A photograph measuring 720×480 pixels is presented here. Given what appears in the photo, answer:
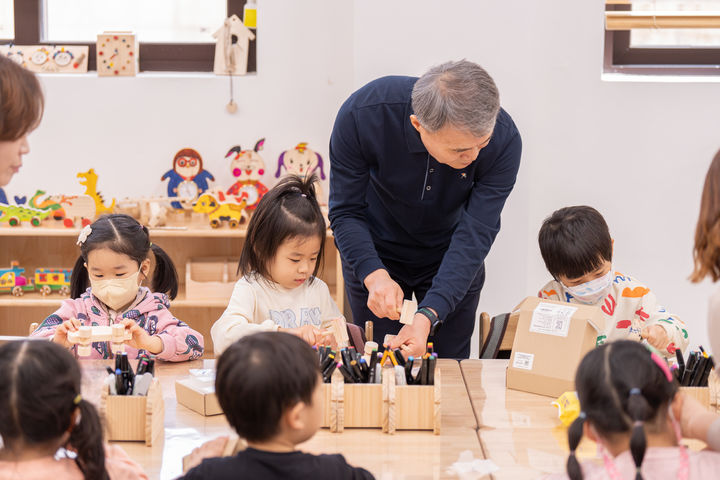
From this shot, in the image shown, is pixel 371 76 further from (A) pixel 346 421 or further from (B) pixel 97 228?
(A) pixel 346 421

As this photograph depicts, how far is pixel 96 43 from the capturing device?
3688mm

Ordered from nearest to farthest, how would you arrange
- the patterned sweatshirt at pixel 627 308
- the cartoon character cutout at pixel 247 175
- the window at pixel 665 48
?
the patterned sweatshirt at pixel 627 308 → the window at pixel 665 48 → the cartoon character cutout at pixel 247 175

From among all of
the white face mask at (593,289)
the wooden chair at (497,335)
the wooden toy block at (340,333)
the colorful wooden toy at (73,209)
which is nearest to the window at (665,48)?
the white face mask at (593,289)

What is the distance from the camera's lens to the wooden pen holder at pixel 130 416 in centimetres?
142

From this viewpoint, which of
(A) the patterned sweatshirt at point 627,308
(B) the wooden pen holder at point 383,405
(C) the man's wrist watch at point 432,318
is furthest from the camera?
(A) the patterned sweatshirt at point 627,308

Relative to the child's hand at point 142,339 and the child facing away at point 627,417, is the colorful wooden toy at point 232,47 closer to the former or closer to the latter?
the child's hand at point 142,339

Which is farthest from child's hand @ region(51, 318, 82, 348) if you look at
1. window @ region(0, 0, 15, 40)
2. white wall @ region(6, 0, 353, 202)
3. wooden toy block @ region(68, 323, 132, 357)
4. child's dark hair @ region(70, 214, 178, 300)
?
window @ region(0, 0, 15, 40)

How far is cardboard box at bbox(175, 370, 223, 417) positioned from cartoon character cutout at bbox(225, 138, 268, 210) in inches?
78.0

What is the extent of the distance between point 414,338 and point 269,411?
0.83 metres

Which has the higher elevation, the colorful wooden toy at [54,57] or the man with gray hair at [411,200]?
the colorful wooden toy at [54,57]

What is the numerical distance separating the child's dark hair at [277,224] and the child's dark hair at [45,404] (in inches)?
36.7

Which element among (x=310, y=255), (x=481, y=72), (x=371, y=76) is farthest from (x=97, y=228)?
(x=371, y=76)

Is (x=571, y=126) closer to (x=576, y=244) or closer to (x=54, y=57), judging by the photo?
(x=576, y=244)

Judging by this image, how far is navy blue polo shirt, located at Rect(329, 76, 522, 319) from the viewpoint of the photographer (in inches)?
82.2
